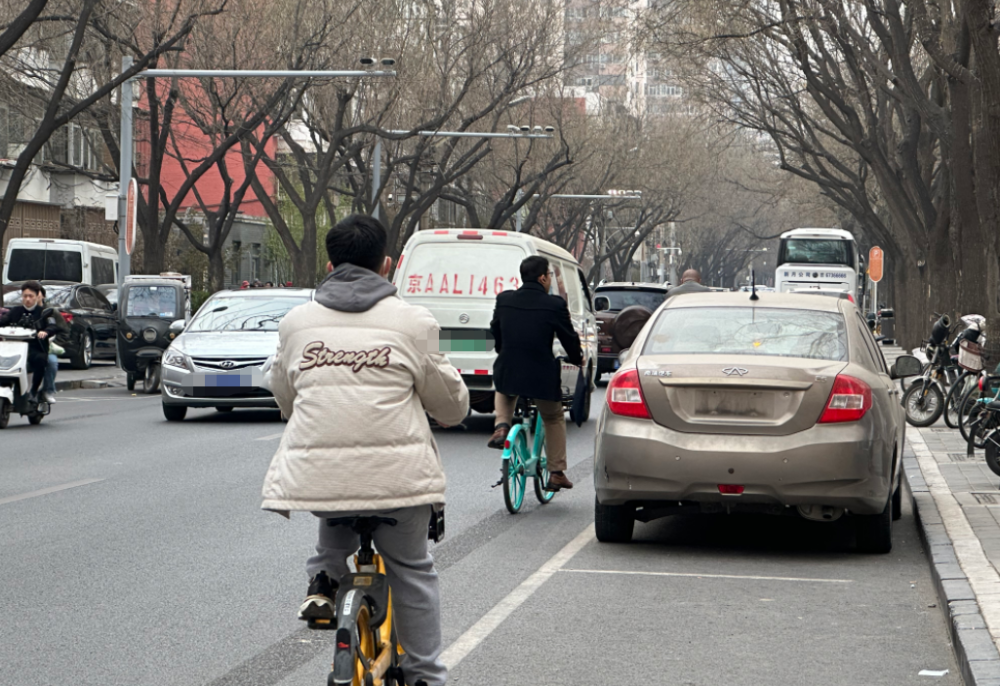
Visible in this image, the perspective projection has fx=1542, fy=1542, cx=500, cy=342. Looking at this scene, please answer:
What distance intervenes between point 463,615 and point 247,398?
430 inches

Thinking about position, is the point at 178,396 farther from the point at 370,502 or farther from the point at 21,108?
the point at 21,108

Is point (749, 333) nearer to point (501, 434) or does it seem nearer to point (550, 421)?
point (550, 421)

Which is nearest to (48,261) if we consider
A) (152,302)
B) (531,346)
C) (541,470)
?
(152,302)

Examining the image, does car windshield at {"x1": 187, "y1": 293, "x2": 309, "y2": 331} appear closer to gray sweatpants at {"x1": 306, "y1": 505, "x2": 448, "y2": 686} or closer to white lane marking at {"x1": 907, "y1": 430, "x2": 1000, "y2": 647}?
white lane marking at {"x1": 907, "y1": 430, "x2": 1000, "y2": 647}

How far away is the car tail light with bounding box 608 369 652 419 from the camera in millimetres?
8539

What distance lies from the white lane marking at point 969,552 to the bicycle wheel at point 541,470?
2.61 metres

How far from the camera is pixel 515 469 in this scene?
10.1 meters

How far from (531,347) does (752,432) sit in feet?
6.72

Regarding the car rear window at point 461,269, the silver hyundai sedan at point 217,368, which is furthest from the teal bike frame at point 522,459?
the silver hyundai sedan at point 217,368

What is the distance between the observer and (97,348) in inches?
1147

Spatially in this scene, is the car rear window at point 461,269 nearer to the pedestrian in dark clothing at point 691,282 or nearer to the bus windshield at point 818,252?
the pedestrian in dark clothing at point 691,282

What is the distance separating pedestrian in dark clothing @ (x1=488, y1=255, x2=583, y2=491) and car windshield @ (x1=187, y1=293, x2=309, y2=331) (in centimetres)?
864

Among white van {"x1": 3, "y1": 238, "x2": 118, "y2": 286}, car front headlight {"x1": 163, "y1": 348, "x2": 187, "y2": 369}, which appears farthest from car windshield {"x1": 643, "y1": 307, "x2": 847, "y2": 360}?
white van {"x1": 3, "y1": 238, "x2": 118, "y2": 286}

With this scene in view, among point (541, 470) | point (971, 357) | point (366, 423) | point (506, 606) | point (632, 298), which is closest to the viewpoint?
point (366, 423)
